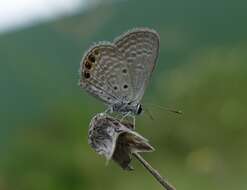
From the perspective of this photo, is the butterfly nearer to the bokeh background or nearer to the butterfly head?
the butterfly head

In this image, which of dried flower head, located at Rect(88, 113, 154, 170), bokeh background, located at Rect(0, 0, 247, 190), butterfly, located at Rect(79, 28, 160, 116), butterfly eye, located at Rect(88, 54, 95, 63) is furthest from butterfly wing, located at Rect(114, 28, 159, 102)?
bokeh background, located at Rect(0, 0, 247, 190)

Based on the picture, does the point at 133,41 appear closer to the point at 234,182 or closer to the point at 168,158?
the point at 234,182

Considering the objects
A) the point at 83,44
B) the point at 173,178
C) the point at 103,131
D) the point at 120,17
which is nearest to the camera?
the point at 103,131

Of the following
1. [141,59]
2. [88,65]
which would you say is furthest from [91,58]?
[141,59]

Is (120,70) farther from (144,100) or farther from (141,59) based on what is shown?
(144,100)

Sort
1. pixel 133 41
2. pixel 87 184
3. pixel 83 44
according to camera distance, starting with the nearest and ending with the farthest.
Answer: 1. pixel 133 41
2. pixel 87 184
3. pixel 83 44

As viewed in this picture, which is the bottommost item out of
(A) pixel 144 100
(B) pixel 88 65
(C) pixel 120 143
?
(A) pixel 144 100

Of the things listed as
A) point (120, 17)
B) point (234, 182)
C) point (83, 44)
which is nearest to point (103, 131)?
point (234, 182)
